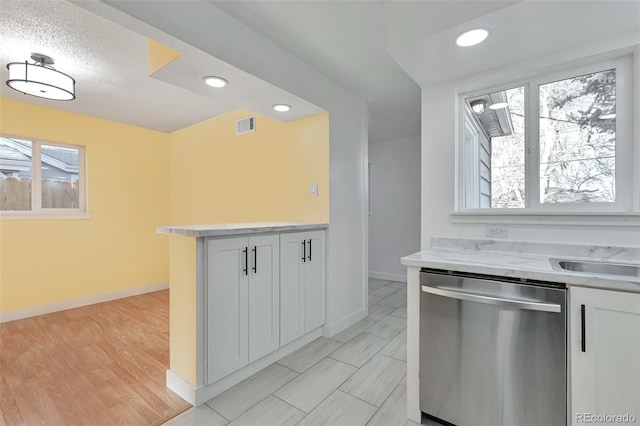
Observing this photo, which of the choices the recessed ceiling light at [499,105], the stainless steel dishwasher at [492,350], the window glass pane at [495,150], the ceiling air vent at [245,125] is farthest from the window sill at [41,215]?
the recessed ceiling light at [499,105]

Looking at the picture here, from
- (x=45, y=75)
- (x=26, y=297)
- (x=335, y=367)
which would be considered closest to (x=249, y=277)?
(x=335, y=367)

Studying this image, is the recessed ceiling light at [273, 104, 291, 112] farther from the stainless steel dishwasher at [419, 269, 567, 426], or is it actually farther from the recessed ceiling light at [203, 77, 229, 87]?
the stainless steel dishwasher at [419, 269, 567, 426]

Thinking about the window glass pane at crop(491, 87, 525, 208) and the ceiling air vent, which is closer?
the window glass pane at crop(491, 87, 525, 208)

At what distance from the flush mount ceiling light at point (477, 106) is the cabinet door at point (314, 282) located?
64.7 inches

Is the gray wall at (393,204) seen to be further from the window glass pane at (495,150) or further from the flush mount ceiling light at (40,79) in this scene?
the flush mount ceiling light at (40,79)

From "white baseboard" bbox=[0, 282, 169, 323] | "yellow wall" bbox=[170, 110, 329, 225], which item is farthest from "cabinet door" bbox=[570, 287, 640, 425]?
"white baseboard" bbox=[0, 282, 169, 323]

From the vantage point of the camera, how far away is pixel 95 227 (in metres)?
3.90

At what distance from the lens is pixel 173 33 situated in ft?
→ 5.08

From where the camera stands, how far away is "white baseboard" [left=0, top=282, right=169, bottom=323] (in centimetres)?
323

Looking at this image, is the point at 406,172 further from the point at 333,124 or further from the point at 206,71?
the point at 206,71

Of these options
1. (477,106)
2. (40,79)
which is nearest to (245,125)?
(40,79)

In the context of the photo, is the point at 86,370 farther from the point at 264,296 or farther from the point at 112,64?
the point at 112,64

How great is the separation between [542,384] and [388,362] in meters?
1.14

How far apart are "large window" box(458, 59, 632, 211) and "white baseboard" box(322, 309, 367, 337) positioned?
1623mm
